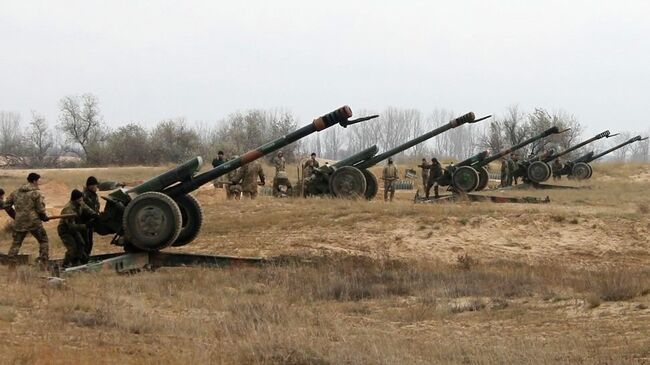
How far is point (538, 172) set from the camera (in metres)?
30.6

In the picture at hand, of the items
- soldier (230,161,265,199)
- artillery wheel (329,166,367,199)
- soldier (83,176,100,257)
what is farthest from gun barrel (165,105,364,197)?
artillery wheel (329,166,367,199)

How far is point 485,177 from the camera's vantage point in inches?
1064

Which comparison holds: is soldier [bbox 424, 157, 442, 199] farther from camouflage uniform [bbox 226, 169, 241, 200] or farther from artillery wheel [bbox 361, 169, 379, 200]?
camouflage uniform [bbox 226, 169, 241, 200]

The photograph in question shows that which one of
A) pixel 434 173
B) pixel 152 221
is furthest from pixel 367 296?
pixel 434 173

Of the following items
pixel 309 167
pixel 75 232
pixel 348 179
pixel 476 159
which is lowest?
pixel 75 232

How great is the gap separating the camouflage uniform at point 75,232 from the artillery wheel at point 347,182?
961 cm

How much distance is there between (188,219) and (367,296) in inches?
129

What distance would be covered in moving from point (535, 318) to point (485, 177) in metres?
19.3

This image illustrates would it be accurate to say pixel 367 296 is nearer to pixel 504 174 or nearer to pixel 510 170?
pixel 504 174

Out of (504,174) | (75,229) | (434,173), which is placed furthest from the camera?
(504,174)

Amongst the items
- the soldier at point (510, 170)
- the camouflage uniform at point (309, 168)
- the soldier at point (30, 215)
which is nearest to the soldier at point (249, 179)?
the camouflage uniform at point (309, 168)

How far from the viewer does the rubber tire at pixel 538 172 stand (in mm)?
30517

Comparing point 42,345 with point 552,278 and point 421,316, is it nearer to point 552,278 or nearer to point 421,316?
point 421,316

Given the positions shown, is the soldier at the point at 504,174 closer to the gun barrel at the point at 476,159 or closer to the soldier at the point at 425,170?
the gun barrel at the point at 476,159
